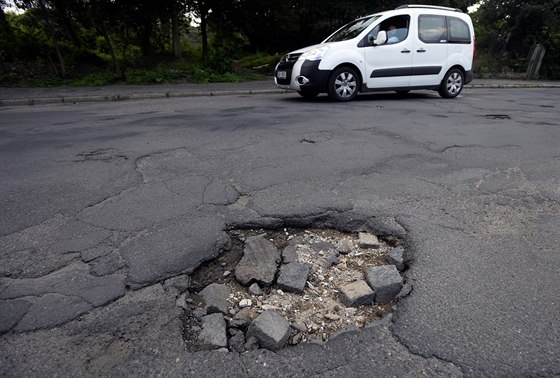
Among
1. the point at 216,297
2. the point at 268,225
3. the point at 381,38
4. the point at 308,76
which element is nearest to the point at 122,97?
the point at 308,76

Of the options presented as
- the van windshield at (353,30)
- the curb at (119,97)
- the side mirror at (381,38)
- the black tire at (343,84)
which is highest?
the van windshield at (353,30)

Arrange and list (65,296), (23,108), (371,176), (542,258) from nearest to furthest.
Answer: (65,296) < (542,258) < (371,176) < (23,108)

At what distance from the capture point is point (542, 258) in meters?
2.59

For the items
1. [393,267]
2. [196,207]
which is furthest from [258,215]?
[393,267]

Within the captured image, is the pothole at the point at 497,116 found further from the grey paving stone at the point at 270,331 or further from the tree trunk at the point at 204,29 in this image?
the tree trunk at the point at 204,29

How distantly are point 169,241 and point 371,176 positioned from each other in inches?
91.4

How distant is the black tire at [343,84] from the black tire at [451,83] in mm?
2865

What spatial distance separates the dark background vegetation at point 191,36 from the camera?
12.0 meters

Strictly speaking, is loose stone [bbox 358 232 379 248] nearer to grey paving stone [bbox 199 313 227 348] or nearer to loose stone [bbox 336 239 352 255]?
loose stone [bbox 336 239 352 255]

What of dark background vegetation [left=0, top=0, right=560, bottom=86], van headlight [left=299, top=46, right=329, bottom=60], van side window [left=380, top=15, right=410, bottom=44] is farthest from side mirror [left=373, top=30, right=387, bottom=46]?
dark background vegetation [left=0, top=0, right=560, bottom=86]

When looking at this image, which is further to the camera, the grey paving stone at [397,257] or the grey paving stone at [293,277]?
the grey paving stone at [397,257]

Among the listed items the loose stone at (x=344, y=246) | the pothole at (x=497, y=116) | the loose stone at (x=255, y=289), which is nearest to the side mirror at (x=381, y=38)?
the pothole at (x=497, y=116)

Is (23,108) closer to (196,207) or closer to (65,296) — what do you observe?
(196,207)

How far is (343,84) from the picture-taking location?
8641mm
